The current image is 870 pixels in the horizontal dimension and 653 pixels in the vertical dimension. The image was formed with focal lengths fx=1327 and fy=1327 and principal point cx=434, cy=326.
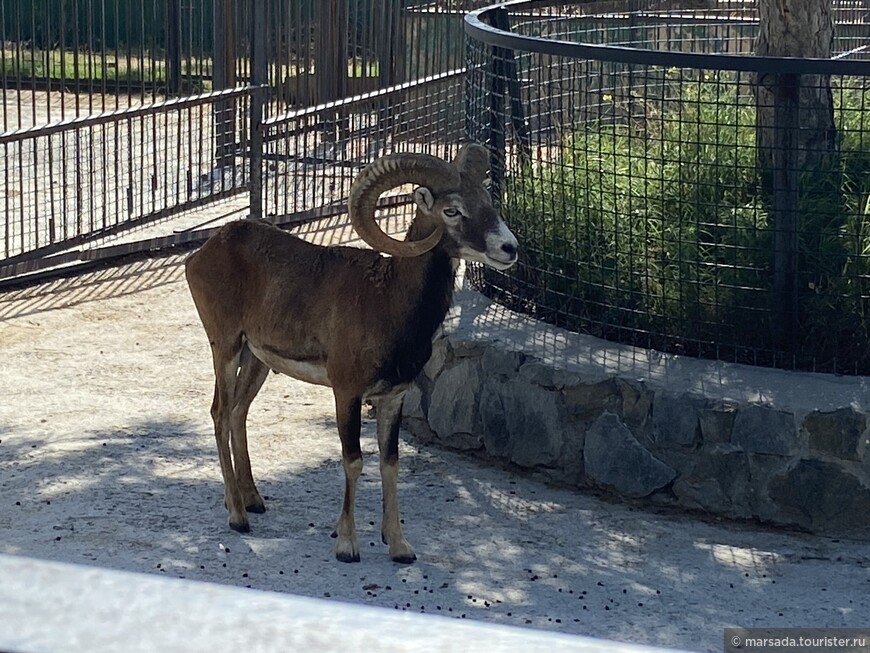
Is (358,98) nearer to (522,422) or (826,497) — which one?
(522,422)

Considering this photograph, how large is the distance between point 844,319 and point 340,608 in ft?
19.4

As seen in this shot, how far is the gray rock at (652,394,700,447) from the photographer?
6289 mm

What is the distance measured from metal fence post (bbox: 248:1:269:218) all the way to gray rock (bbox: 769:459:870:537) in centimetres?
615

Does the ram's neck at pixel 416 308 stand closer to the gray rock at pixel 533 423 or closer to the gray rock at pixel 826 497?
the gray rock at pixel 533 423

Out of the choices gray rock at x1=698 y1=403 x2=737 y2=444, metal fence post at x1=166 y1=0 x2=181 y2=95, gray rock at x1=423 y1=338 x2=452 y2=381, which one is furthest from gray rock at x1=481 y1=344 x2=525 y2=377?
metal fence post at x1=166 y1=0 x2=181 y2=95

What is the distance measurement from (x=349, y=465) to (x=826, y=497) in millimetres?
2231

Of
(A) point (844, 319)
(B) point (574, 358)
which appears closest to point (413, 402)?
(B) point (574, 358)

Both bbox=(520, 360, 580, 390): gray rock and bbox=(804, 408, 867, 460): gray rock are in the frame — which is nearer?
bbox=(804, 408, 867, 460): gray rock

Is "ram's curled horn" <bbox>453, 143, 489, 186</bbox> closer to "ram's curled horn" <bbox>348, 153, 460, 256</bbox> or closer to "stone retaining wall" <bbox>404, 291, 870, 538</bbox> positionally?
"ram's curled horn" <bbox>348, 153, 460, 256</bbox>

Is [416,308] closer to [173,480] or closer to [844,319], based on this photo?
[173,480]

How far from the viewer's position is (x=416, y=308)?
5586 millimetres

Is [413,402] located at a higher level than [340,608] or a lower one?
lower

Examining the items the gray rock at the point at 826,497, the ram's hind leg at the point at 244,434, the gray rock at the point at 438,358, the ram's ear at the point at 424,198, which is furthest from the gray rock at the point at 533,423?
the ram's ear at the point at 424,198

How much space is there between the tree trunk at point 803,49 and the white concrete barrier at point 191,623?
252 inches
